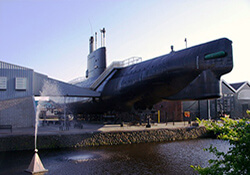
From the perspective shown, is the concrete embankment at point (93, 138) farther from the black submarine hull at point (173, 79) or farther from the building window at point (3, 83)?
the building window at point (3, 83)

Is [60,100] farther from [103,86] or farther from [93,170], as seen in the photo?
[93,170]

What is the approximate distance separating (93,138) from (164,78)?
8033mm

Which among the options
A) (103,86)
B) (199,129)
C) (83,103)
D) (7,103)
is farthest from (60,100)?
(199,129)

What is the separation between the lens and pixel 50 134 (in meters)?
19.8

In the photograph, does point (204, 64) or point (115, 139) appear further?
point (115, 139)

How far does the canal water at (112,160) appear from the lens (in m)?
13.0

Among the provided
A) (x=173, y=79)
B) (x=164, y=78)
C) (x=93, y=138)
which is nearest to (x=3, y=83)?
(x=93, y=138)

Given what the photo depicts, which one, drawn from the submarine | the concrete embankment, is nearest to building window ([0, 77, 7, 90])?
the concrete embankment

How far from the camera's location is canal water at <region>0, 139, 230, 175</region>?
511 inches

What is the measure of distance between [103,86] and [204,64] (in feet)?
55.2

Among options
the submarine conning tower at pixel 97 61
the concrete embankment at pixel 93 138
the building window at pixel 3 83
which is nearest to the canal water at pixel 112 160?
the concrete embankment at pixel 93 138

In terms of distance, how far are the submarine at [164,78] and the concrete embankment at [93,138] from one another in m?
3.84

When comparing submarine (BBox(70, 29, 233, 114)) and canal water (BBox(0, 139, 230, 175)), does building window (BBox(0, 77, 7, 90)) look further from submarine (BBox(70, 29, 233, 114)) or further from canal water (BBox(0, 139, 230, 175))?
submarine (BBox(70, 29, 233, 114))

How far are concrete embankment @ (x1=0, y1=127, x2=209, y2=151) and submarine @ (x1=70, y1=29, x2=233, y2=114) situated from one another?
12.6 feet
